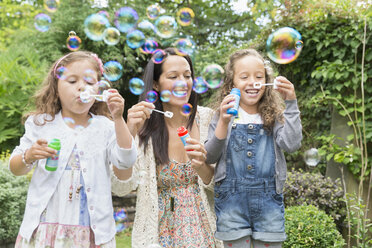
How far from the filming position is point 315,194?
4.29 metres

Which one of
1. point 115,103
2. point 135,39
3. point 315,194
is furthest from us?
point 315,194

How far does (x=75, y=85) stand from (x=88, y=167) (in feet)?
1.37

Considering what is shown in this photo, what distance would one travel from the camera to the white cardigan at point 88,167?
6.26ft

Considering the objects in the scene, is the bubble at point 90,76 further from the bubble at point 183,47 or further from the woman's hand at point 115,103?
the bubble at point 183,47

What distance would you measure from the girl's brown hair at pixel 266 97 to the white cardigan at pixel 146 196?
0.49 metres

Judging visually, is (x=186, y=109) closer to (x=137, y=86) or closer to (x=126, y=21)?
(x=137, y=86)

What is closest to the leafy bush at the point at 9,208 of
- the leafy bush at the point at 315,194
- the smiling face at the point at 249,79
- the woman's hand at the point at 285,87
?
the leafy bush at the point at 315,194

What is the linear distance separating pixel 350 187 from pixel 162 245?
9.96 feet

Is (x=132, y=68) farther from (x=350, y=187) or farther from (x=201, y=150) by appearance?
(x=201, y=150)

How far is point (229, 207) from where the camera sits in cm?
205

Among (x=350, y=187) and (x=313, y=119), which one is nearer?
(x=350, y=187)

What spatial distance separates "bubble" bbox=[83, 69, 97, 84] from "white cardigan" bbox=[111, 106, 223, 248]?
1.65 ft

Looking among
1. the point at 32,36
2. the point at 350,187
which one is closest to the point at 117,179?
the point at 350,187

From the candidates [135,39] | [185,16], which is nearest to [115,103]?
[135,39]
